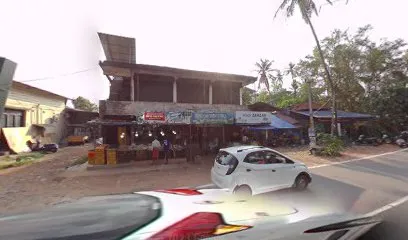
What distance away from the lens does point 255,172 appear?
362 inches

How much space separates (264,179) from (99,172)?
867 cm

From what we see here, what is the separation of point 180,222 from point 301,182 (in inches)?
349

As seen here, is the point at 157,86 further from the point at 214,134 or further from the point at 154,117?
the point at 214,134

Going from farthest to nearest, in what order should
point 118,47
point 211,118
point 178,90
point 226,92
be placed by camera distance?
point 226,92 < point 178,90 < point 118,47 < point 211,118

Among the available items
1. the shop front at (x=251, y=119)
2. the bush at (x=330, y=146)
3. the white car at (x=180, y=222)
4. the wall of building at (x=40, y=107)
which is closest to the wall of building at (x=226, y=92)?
the shop front at (x=251, y=119)

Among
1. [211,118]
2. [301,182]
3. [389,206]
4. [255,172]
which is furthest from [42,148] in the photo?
[389,206]

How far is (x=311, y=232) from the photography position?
240 cm

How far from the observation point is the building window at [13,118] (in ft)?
81.3

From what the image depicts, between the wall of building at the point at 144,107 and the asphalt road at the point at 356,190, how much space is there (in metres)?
7.51

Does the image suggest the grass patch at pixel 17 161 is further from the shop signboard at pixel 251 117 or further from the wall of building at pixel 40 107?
the shop signboard at pixel 251 117

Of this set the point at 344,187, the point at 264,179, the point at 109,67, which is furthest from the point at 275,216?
the point at 109,67

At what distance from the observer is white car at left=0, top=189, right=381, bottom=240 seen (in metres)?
2.06

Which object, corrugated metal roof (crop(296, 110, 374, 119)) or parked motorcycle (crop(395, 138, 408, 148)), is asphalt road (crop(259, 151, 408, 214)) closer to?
parked motorcycle (crop(395, 138, 408, 148))

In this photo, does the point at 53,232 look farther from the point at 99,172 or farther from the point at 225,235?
the point at 99,172
